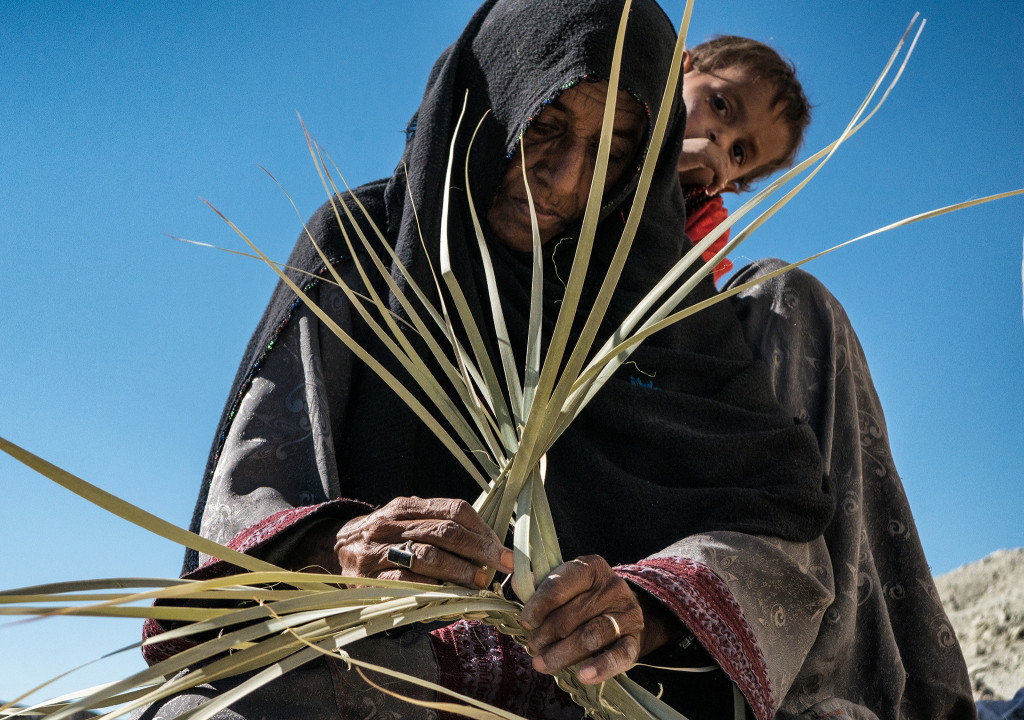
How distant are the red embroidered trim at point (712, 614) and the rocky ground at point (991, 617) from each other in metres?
1.27

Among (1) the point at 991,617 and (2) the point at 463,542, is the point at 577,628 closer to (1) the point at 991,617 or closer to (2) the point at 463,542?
(2) the point at 463,542

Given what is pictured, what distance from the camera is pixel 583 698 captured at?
36.1 inches

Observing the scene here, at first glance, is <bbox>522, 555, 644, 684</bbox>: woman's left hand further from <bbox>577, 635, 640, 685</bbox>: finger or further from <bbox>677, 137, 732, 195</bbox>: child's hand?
<bbox>677, 137, 732, 195</bbox>: child's hand

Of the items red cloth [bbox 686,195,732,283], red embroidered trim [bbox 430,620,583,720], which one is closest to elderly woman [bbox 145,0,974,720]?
red embroidered trim [bbox 430,620,583,720]

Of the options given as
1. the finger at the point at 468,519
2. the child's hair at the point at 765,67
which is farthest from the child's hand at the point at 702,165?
the finger at the point at 468,519

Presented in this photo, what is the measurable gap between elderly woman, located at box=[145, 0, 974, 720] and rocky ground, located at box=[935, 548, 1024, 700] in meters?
0.78

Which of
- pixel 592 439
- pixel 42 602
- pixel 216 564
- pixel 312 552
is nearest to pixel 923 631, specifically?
pixel 592 439

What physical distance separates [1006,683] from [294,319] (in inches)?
74.3

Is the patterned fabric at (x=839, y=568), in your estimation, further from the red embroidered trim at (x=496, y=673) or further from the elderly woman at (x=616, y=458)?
the red embroidered trim at (x=496, y=673)

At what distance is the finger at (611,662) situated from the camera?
2.85ft

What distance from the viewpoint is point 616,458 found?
1539mm

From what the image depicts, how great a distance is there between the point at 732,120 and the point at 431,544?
1.92 m

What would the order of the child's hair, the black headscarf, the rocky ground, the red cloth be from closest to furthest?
1. the black headscarf
2. the rocky ground
3. the red cloth
4. the child's hair

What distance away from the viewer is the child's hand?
7.73 feet
